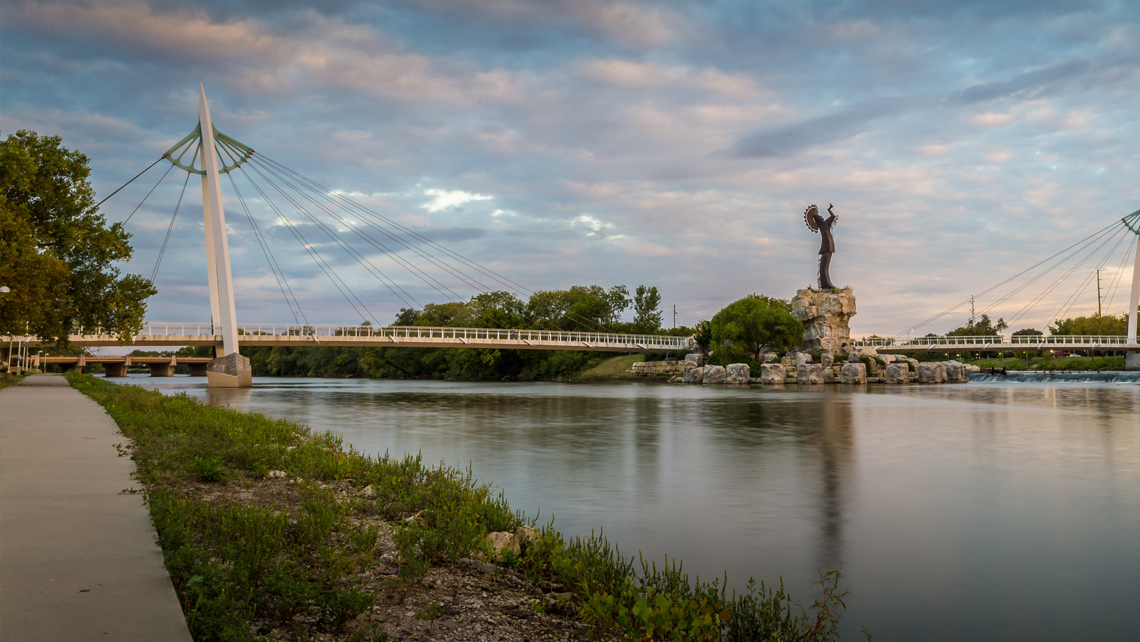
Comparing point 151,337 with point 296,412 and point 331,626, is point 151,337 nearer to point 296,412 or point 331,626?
point 296,412

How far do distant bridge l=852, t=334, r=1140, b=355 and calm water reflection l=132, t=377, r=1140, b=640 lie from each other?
8211 centimetres

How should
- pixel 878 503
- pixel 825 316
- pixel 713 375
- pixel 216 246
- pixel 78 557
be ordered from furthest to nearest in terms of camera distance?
pixel 825 316 < pixel 713 375 < pixel 216 246 < pixel 878 503 < pixel 78 557

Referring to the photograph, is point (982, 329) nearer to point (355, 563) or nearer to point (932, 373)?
point (932, 373)

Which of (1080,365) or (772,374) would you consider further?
(1080,365)

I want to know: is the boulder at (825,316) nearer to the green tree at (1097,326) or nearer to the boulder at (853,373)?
the boulder at (853,373)

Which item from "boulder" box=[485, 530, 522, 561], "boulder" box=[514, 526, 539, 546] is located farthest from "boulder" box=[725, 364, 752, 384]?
"boulder" box=[485, 530, 522, 561]

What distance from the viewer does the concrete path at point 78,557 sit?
4648 mm

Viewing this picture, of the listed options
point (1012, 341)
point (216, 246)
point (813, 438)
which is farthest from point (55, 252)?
point (1012, 341)

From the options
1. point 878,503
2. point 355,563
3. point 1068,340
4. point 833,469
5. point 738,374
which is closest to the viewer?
point 355,563

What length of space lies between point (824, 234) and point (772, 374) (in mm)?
21317

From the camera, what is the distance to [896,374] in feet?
264

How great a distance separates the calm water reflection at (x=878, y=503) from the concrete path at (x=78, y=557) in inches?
218

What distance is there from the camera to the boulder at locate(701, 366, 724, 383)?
82938 mm

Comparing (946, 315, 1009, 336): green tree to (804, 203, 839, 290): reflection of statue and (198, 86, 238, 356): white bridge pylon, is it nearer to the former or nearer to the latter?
(804, 203, 839, 290): reflection of statue
